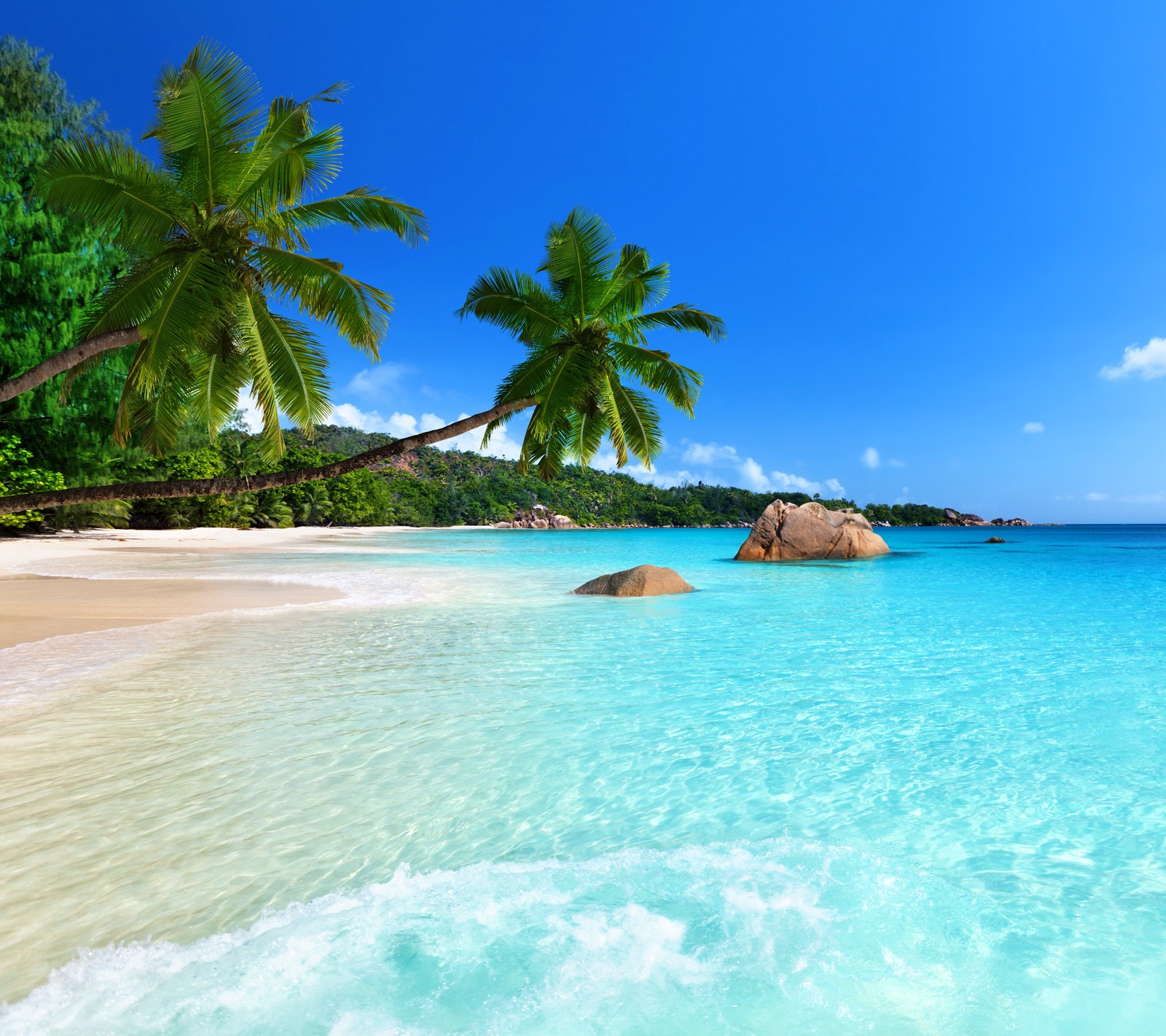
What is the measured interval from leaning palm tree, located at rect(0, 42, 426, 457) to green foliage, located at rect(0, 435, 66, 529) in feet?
51.3

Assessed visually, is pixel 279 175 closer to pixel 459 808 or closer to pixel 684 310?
pixel 684 310

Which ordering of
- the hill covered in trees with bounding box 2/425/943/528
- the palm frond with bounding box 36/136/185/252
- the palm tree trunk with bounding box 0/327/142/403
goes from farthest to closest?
the hill covered in trees with bounding box 2/425/943/528, the palm frond with bounding box 36/136/185/252, the palm tree trunk with bounding box 0/327/142/403

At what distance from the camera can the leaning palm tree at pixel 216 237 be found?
9516mm

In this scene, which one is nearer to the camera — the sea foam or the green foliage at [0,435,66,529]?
the sea foam

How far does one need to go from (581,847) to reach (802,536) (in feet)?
78.6

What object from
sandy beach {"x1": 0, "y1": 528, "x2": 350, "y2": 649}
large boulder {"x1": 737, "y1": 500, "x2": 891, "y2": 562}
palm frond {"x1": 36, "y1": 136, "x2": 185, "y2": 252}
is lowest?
sandy beach {"x1": 0, "y1": 528, "x2": 350, "y2": 649}

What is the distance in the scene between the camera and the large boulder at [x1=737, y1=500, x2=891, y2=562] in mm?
26250

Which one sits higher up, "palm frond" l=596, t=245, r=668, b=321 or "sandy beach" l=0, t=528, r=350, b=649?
"palm frond" l=596, t=245, r=668, b=321

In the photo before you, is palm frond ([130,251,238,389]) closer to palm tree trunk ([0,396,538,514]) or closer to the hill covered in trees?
palm tree trunk ([0,396,538,514])

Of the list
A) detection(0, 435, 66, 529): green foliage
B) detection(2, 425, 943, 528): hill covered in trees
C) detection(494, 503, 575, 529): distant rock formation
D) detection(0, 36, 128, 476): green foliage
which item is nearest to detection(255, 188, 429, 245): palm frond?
detection(2, 425, 943, 528): hill covered in trees

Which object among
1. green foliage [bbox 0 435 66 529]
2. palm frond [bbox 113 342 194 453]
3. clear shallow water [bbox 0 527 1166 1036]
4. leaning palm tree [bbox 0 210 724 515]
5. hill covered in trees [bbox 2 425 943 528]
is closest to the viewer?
clear shallow water [bbox 0 527 1166 1036]

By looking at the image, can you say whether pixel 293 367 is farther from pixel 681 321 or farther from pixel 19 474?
pixel 19 474

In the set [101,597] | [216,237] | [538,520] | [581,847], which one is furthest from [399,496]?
[581,847]

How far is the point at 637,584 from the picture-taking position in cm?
1536
